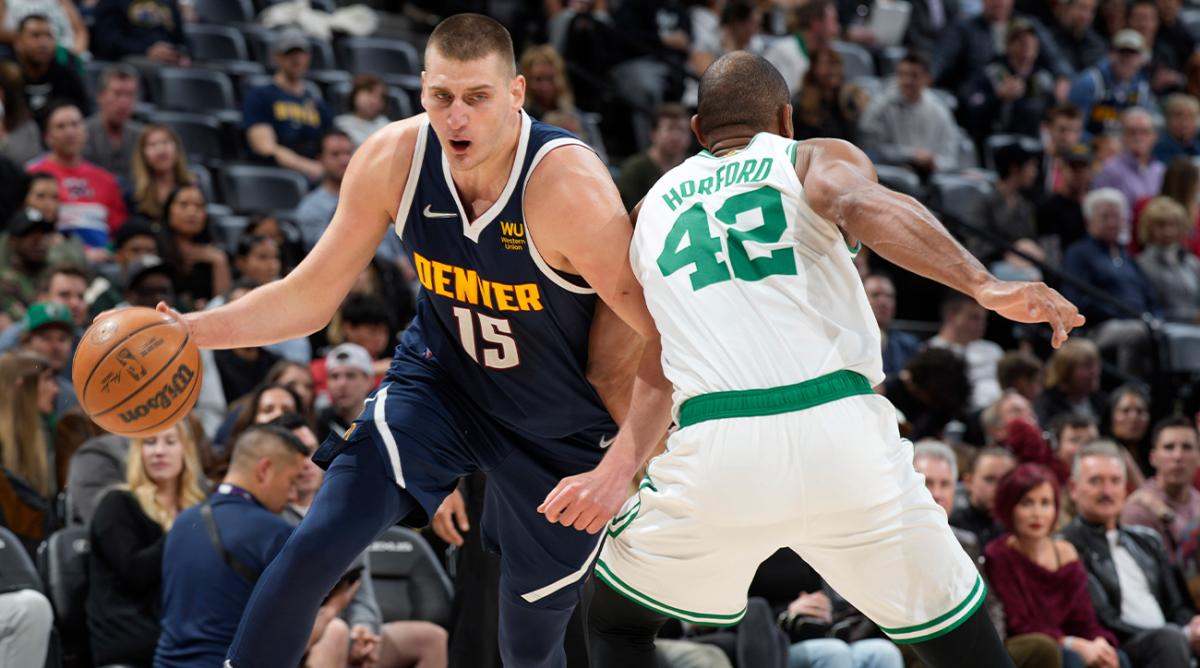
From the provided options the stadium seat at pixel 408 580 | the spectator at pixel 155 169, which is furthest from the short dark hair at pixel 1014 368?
the spectator at pixel 155 169

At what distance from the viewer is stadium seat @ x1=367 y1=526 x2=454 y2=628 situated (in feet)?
24.7

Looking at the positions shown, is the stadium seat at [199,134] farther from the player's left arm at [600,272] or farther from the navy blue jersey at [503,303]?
the player's left arm at [600,272]

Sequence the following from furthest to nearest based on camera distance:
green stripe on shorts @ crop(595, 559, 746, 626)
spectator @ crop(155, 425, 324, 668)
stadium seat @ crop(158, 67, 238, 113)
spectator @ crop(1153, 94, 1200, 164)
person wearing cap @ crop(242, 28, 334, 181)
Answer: spectator @ crop(1153, 94, 1200, 164) → stadium seat @ crop(158, 67, 238, 113) → person wearing cap @ crop(242, 28, 334, 181) → spectator @ crop(155, 425, 324, 668) → green stripe on shorts @ crop(595, 559, 746, 626)

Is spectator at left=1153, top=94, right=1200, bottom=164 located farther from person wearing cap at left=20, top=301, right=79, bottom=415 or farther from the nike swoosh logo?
the nike swoosh logo

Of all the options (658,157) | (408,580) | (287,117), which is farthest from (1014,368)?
(287,117)

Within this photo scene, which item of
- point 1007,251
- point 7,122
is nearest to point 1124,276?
point 1007,251

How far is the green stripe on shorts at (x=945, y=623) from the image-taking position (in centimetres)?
404

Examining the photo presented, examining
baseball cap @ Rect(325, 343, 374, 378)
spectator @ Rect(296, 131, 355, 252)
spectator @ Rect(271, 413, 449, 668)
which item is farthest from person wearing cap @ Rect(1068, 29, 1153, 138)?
spectator @ Rect(271, 413, 449, 668)

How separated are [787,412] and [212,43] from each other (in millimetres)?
9244

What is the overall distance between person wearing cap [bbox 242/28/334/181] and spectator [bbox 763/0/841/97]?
12.3ft

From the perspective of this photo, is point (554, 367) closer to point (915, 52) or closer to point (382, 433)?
point (382, 433)

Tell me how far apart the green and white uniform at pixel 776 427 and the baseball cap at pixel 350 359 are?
4227mm

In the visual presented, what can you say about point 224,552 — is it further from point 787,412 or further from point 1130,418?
point 1130,418

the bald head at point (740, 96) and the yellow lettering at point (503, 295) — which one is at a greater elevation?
the bald head at point (740, 96)
